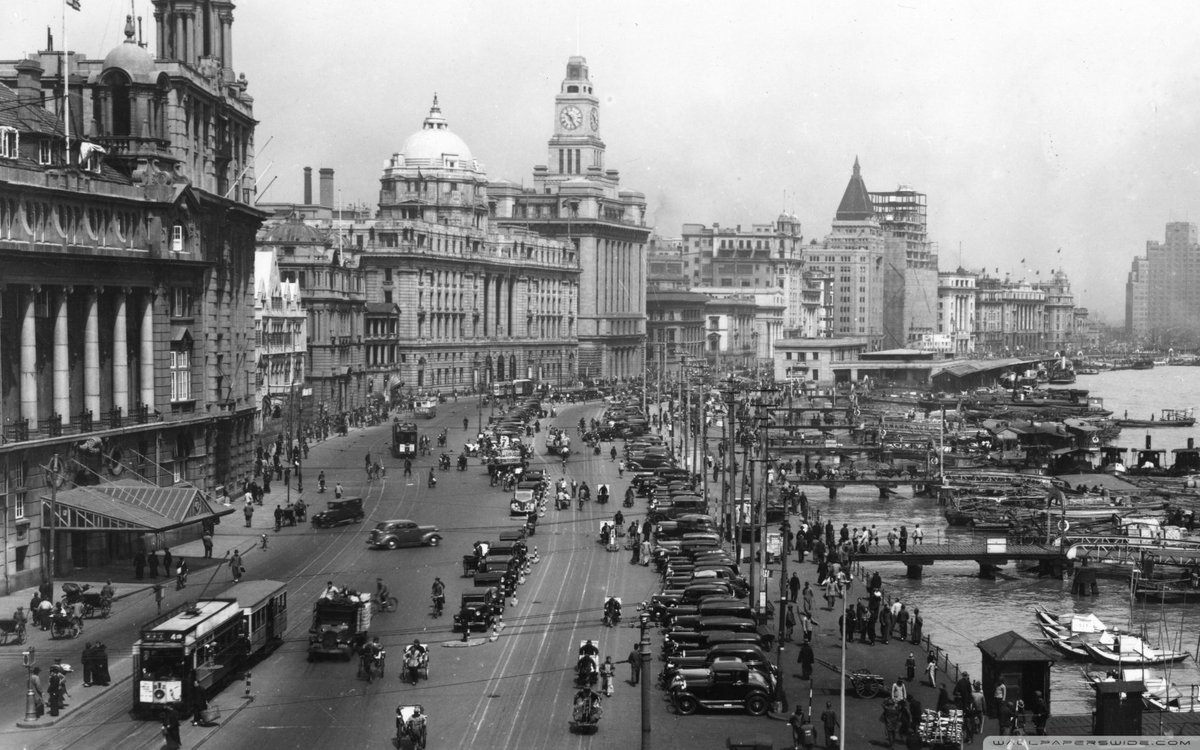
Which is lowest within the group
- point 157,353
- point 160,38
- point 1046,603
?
point 1046,603

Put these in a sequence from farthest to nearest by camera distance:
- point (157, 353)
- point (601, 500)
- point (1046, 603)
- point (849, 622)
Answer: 1. point (601, 500)
2. point (1046, 603)
3. point (157, 353)
4. point (849, 622)

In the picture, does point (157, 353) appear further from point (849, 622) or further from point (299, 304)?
point (299, 304)

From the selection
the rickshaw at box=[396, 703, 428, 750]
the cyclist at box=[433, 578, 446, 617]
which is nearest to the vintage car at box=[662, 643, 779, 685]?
the rickshaw at box=[396, 703, 428, 750]

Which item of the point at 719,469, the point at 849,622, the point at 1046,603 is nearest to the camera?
the point at 849,622

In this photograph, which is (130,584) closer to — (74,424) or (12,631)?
(74,424)

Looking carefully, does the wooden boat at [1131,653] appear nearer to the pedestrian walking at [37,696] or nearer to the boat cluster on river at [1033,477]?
the boat cluster on river at [1033,477]

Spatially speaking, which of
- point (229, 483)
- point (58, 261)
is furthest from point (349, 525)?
point (58, 261)

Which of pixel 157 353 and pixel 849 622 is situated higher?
pixel 157 353

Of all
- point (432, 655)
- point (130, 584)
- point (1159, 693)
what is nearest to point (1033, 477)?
point (1159, 693)
